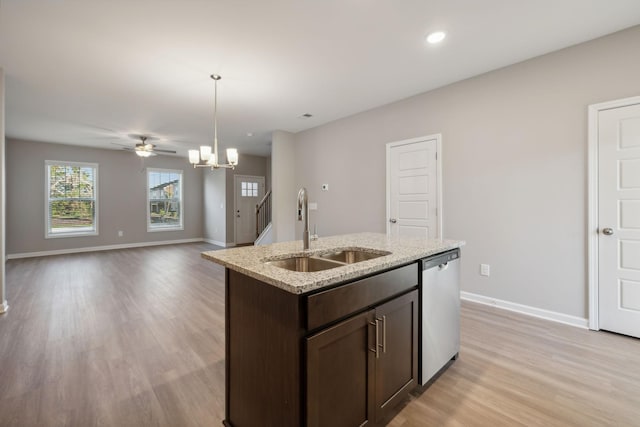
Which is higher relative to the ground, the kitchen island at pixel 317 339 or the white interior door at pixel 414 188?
the white interior door at pixel 414 188

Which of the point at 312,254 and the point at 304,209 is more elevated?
the point at 304,209

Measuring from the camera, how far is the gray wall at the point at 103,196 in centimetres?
621

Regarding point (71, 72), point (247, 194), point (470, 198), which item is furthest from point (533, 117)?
point (247, 194)

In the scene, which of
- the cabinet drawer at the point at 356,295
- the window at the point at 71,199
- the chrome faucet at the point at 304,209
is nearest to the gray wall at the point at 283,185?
the chrome faucet at the point at 304,209

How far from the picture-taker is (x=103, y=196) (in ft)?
23.7

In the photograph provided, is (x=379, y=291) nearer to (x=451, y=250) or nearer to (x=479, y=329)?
(x=451, y=250)

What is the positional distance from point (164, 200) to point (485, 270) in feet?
27.0

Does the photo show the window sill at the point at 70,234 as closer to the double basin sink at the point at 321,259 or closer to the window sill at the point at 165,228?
the window sill at the point at 165,228

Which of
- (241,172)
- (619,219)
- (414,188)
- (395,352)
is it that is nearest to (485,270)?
(619,219)

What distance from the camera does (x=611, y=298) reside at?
2.53 m

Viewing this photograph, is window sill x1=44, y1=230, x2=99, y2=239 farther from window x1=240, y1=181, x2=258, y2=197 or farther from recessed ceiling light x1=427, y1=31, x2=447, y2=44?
recessed ceiling light x1=427, y1=31, x2=447, y2=44

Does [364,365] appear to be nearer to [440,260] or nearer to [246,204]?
[440,260]

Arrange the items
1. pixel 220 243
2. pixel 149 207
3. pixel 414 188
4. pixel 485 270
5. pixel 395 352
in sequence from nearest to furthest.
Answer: pixel 395 352 → pixel 485 270 → pixel 414 188 → pixel 149 207 → pixel 220 243

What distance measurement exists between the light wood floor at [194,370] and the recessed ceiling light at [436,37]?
2.70 meters
